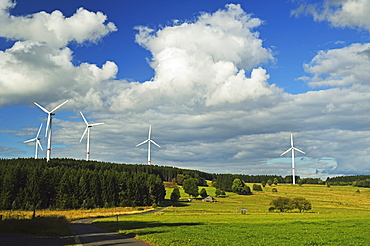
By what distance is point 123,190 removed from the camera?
155 metres

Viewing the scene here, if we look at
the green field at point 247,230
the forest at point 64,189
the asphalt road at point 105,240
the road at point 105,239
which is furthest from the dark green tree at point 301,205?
the asphalt road at point 105,240

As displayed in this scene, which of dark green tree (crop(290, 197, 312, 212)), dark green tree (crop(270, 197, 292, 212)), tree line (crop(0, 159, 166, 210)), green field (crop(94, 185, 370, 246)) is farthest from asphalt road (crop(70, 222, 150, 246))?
dark green tree (crop(290, 197, 312, 212))

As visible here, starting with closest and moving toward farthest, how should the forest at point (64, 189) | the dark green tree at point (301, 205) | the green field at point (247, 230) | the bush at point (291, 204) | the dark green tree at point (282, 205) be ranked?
the green field at point (247, 230) → the forest at point (64, 189) → the dark green tree at point (301, 205) → the bush at point (291, 204) → the dark green tree at point (282, 205)

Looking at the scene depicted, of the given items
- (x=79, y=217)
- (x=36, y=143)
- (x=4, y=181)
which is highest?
(x=36, y=143)

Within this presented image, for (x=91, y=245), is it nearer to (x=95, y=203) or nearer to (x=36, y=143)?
(x=95, y=203)

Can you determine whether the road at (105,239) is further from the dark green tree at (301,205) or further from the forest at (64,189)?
the dark green tree at (301,205)

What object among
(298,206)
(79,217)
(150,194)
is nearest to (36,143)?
(150,194)

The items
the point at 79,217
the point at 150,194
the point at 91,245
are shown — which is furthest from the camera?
the point at 150,194

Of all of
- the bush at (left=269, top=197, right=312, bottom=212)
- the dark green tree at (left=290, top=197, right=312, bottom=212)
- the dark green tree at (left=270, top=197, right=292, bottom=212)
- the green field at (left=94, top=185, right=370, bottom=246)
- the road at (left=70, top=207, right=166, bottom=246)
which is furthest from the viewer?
the dark green tree at (left=270, top=197, right=292, bottom=212)

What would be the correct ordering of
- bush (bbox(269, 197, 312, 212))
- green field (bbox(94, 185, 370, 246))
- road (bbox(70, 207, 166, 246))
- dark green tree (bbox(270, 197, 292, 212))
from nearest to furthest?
1. road (bbox(70, 207, 166, 246))
2. green field (bbox(94, 185, 370, 246))
3. bush (bbox(269, 197, 312, 212))
4. dark green tree (bbox(270, 197, 292, 212))

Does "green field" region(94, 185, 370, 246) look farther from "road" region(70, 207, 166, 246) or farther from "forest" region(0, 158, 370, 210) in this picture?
"forest" region(0, 158, 370, 210)

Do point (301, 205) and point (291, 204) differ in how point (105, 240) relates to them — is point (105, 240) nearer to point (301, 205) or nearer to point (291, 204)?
point (301, 205)

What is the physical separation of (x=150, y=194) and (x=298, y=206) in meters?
68.0

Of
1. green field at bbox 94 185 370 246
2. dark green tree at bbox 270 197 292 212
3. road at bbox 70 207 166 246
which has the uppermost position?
road at bbox 70 207 166 246
